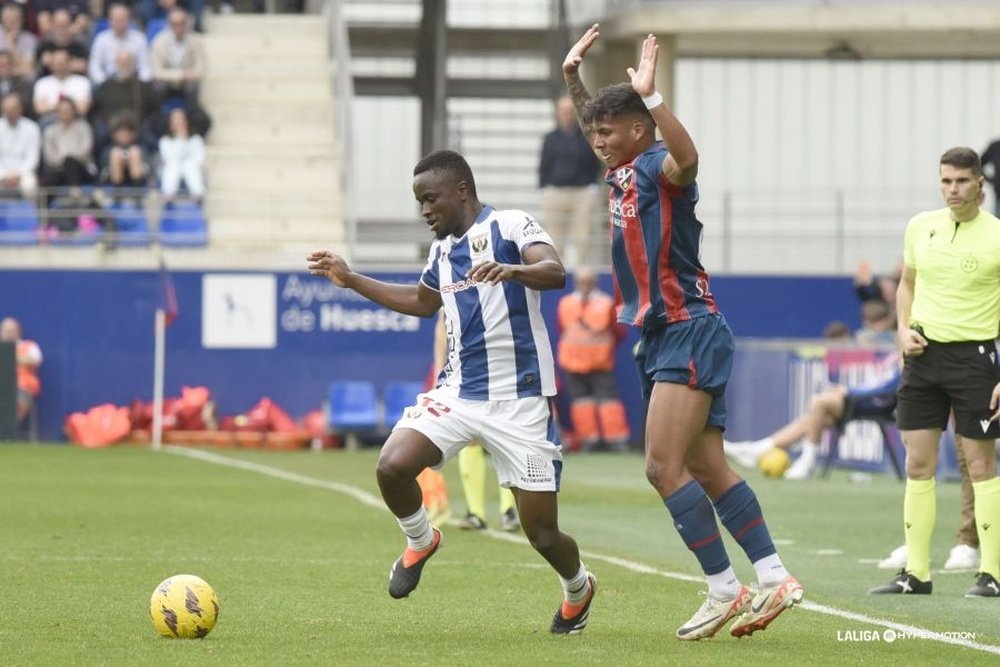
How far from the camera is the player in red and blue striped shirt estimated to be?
8.29 metres

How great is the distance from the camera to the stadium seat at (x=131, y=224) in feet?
88.3

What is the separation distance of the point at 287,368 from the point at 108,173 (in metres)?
3.73

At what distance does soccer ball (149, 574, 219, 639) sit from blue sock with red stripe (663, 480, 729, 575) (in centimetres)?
197

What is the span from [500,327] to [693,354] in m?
0.86

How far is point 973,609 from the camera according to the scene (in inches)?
390

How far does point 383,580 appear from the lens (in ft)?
35.8

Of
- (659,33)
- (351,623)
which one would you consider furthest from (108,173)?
(351,623)

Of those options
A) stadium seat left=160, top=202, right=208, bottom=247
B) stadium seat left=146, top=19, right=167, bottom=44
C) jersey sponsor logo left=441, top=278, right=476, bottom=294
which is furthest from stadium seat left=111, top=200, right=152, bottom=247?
jersey sponsor logo left=441, top=278, right=476, bottom=294

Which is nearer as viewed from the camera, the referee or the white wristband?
the white wristband

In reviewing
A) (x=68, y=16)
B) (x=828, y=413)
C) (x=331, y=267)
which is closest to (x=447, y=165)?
(x=331, y=267)

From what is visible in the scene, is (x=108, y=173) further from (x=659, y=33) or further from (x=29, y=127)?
(x=659, y=33)

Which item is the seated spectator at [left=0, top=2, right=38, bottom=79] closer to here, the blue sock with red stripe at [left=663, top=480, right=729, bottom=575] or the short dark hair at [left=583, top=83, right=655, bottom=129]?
the short dark hair at [left=583, top=83, right=655, bottom=129]

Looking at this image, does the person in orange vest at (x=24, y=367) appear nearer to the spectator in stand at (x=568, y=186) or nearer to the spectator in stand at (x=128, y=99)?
the spectator in stand at (x=128, y=99)

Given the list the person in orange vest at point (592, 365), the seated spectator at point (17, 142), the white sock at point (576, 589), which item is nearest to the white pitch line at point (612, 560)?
the white sock at point (576, 589)
